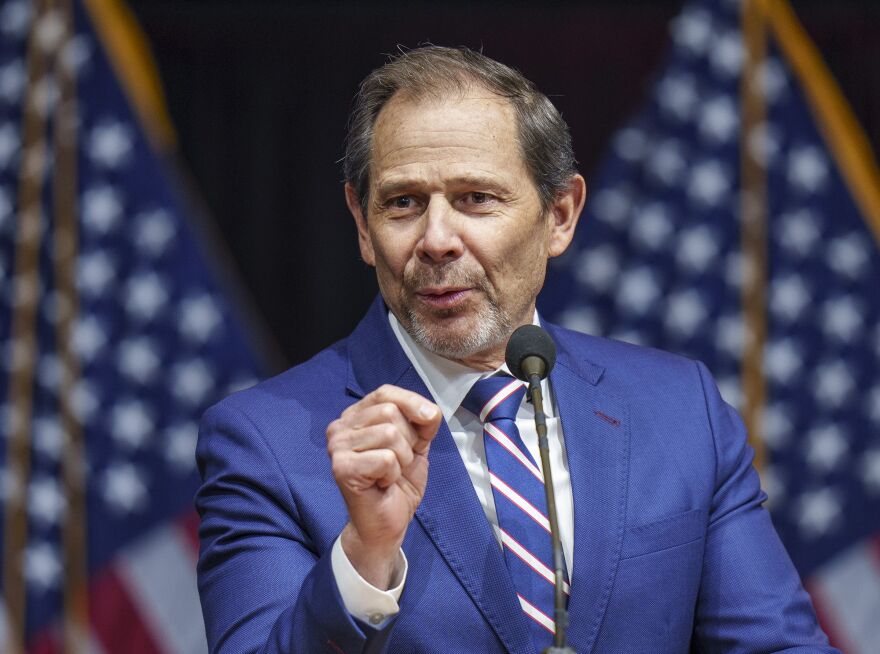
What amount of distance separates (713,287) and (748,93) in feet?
2.12

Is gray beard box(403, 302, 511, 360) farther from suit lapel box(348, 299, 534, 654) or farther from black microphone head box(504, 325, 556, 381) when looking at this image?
black microphone head box(504, 325, 556, 381)

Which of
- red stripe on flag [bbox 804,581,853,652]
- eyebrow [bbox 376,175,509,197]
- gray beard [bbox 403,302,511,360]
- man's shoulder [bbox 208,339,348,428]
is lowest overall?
red stripe on flag [bbox 804,581,853,652]

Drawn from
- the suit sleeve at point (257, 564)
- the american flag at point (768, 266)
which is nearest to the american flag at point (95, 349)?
the american flag at point (768, 266)

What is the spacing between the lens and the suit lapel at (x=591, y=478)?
6.04ft

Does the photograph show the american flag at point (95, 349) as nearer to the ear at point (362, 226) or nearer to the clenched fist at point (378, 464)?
the ear at point (362, 226)

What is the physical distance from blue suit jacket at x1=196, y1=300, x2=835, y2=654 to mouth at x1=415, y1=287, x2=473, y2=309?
119 mm

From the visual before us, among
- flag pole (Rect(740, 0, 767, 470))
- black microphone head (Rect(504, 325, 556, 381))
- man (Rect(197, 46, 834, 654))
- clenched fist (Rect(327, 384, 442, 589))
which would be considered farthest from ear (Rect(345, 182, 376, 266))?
flag pole (Rect(740, 0, 767, 470))

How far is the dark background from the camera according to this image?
425cm

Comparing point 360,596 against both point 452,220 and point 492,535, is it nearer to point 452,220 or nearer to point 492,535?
point 492,535

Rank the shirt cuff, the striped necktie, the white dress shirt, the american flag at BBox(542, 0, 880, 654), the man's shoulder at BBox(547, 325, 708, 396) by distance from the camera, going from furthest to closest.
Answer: the american flag at BBox(542, 0, 880, 654)
the man's shoulder at BBox(547, 325, 708, 396)
the white dress shirt
the striped necktie
the shirt cuff

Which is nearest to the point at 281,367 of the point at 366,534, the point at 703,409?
the point at 703,409

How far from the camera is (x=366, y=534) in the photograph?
1589 millimetres

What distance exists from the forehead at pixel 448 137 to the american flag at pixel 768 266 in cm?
203

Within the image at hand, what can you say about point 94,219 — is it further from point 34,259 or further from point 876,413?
point 876,413
